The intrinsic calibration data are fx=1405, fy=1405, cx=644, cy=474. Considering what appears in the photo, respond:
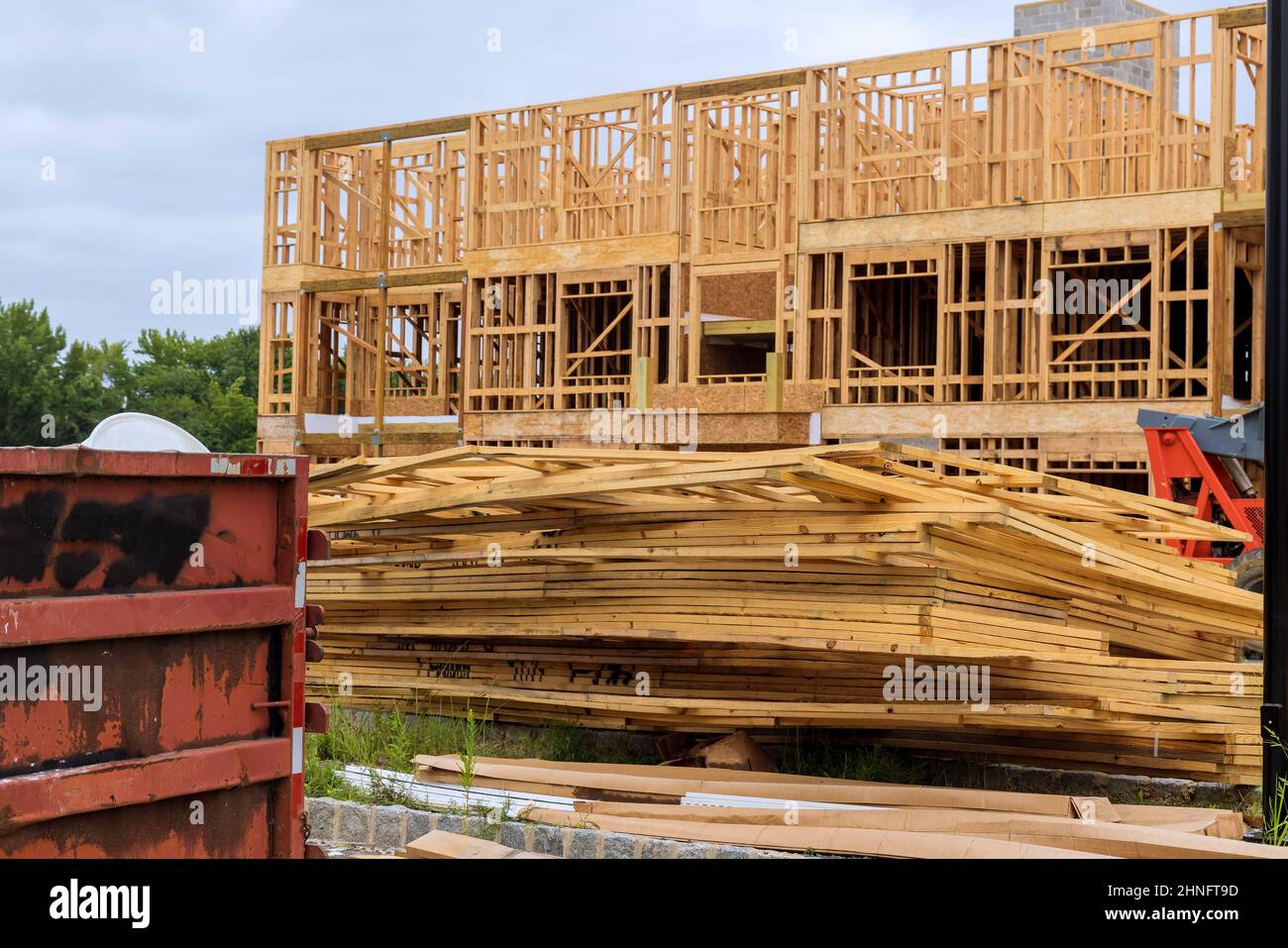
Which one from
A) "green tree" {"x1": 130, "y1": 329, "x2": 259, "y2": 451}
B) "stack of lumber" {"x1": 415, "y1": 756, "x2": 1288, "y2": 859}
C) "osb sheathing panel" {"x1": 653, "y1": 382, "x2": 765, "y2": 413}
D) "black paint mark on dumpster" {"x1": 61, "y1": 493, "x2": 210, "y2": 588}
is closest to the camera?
"black paint mark on dumpster" {"x1": 61, "y1": 493, "x2": 210, "y2": 588}

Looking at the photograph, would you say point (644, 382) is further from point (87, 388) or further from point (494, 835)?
point (87, 388)

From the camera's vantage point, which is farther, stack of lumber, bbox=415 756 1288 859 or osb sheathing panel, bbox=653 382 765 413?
osb sheathing panel, bbox=653 382 765 413

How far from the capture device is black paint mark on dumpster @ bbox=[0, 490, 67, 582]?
5070mm

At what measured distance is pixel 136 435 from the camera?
6.34 meters

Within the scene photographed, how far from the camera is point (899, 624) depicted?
9.31 m

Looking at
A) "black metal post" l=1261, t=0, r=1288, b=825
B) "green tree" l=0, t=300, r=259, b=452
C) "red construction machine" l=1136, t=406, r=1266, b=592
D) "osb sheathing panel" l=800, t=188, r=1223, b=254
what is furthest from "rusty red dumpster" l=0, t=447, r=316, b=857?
"green tree" l=0, t=300, r=259, b=452

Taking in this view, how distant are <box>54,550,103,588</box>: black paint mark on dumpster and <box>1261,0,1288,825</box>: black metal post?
603 cm

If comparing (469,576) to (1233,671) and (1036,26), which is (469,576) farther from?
(1036,26)

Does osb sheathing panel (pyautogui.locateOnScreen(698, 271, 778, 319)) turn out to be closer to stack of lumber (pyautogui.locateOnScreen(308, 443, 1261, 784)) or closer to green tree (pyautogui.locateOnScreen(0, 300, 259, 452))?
stack of lumber (pyautogui.locateOnScreen(308, 443, 1261, 784))

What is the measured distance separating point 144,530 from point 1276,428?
595 cm

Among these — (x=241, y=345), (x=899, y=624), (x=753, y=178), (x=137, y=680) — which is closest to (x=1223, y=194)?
(x=753, y=178)

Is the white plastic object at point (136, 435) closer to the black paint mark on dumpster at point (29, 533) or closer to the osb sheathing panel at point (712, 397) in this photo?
the black paint mark on dumpster at point (29, 533)

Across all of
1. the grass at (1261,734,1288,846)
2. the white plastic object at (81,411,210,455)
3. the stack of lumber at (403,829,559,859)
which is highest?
the white plastic object at (81,411,210,455)

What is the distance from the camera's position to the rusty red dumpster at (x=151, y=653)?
16.7 feet
